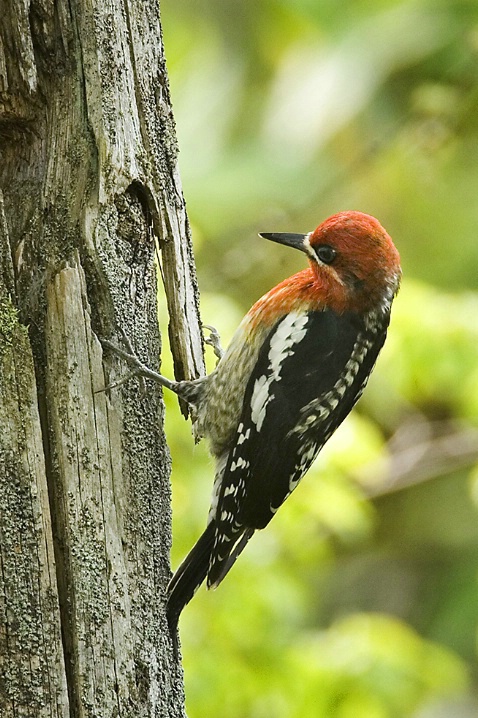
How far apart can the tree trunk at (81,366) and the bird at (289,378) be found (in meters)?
0.49

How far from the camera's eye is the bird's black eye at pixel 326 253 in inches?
134

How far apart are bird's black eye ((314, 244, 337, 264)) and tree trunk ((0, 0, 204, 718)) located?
75 centimetres

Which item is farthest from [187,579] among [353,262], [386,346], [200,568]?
[386,346]

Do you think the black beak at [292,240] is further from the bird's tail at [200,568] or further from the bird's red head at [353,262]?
the bird's tail at [200,568]

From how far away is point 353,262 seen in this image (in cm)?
339

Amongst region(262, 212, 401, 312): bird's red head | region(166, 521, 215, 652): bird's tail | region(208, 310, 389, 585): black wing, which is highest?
region(262, 212, 401, 312): bird's red head

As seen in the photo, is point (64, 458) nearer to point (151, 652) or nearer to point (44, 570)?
point (44, 570)

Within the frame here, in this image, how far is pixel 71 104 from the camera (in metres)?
2.65

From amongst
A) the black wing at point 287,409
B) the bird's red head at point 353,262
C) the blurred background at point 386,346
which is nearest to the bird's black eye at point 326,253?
the bird's red head at point 353,262

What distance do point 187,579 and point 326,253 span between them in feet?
4.25

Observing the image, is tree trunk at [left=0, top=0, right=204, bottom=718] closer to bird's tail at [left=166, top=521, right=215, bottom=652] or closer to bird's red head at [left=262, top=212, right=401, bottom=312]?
bird's tail at [left=166, top=521, right=215, bottom=652]

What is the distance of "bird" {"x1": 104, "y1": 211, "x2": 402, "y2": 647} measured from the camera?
318 centimetres

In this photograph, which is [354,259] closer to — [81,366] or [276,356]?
[276,356]

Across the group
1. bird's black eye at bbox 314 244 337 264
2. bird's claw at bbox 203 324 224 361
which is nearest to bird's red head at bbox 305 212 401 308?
bird's black eye at bbox 314 244 337 264
